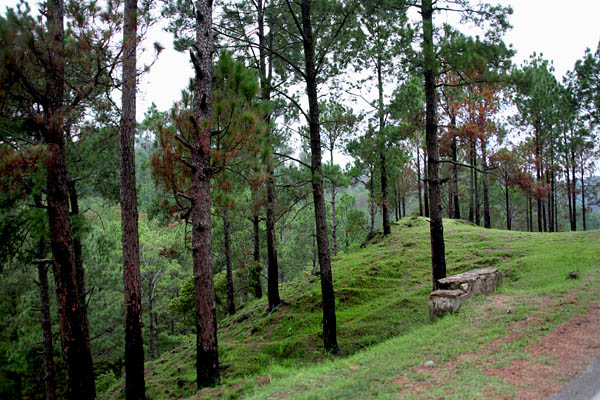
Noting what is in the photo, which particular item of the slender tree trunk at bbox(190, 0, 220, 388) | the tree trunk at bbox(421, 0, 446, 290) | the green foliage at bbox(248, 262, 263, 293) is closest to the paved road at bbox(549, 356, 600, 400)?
the tree trunk at bbox(421, 0, 446, 290)

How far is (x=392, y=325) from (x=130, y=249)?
5.77m

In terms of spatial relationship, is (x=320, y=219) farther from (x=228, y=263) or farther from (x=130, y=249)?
(x=228, y=263)

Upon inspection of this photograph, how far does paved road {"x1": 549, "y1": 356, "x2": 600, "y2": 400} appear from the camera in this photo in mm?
3213

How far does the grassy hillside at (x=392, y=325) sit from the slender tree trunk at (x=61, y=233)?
6.52ft

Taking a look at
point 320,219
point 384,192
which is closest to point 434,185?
point 320,219

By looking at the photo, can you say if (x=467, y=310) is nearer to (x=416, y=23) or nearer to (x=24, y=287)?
(x=416, y=23)

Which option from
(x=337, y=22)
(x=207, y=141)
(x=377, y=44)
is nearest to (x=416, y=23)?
(x=377, y=44)

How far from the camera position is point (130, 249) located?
6949 millimetres

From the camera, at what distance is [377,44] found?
8883 mm

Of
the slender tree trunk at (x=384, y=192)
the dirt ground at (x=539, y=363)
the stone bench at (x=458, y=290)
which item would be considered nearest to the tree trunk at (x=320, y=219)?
the stone bench at (x=458, y=290)

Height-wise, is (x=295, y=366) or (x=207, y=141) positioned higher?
(x=207, y=141)

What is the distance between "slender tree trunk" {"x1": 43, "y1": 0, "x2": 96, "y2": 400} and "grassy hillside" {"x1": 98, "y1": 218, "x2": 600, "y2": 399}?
1.99 metres

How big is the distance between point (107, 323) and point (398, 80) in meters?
16.8

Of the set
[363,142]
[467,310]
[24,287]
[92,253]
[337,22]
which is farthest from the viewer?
[92,253]
